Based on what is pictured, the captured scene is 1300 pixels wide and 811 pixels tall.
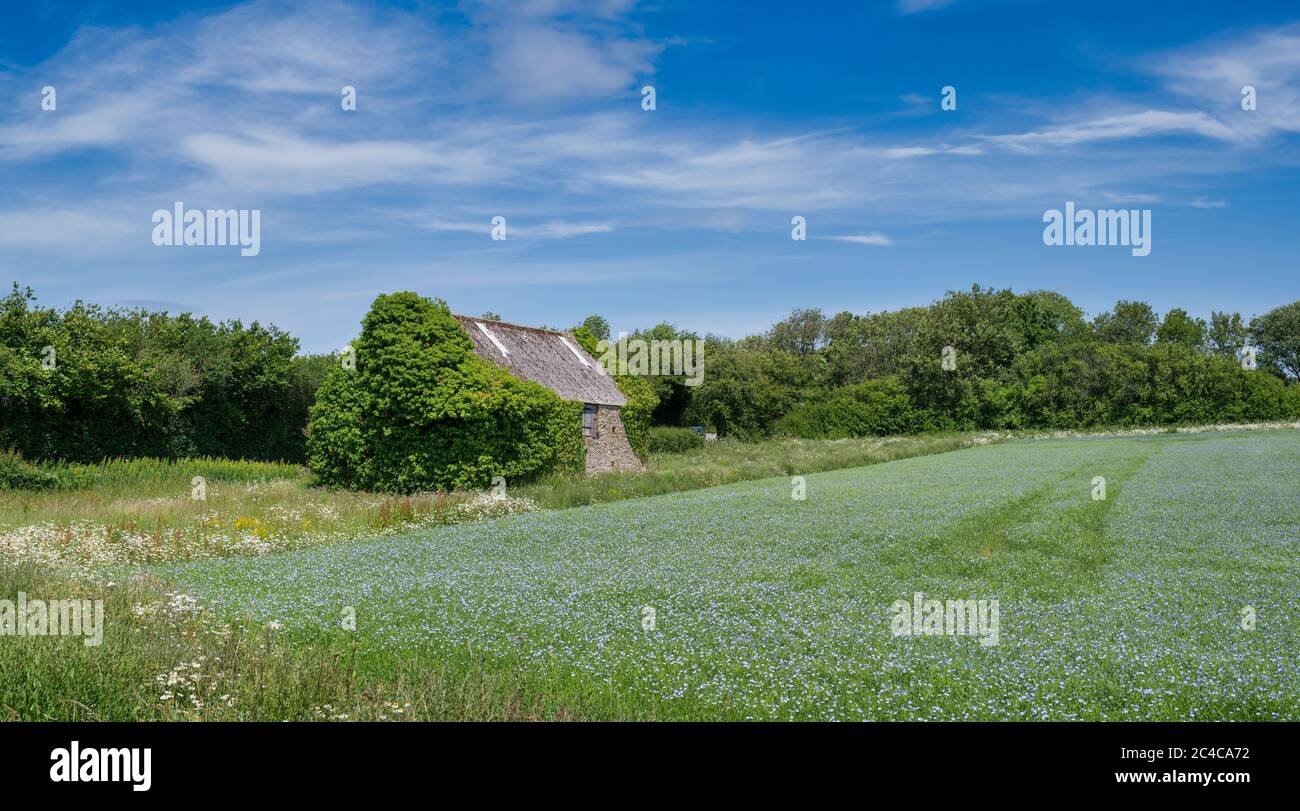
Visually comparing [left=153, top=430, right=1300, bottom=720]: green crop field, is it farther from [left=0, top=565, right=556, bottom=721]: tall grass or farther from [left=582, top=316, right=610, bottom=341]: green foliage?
[left=582, top=316, right=610, bottom=341]: green foliage

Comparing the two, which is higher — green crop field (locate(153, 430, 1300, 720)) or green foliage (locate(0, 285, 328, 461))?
green foliage (locate(0, 285, 328, 461))

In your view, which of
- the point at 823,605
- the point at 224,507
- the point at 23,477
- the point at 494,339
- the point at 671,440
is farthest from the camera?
the point at 671,440

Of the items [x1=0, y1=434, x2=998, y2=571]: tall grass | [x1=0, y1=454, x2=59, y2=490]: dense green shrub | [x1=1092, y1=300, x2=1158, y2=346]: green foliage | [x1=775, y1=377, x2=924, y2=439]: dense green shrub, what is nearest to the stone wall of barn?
[x1=0, y1=434, x2=998, y2=571]: tall grass

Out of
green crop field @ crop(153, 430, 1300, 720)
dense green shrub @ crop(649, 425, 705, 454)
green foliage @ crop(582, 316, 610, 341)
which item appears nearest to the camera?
green crop field @ crop(153, 430, 1300, 720)

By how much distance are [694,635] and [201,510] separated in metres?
18.2

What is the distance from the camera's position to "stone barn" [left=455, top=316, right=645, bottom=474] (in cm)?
3812

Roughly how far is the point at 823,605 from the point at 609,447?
29.9 meters

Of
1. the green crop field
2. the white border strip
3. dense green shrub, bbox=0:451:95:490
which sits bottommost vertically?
the green crop field

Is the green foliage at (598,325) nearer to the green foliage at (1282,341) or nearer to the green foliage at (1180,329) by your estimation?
the green foliage at (1180,329)

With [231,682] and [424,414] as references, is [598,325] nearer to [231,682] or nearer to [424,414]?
[424,414]

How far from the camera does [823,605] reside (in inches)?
461

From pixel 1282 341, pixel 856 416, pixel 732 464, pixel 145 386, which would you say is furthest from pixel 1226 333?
pixel 145 386
